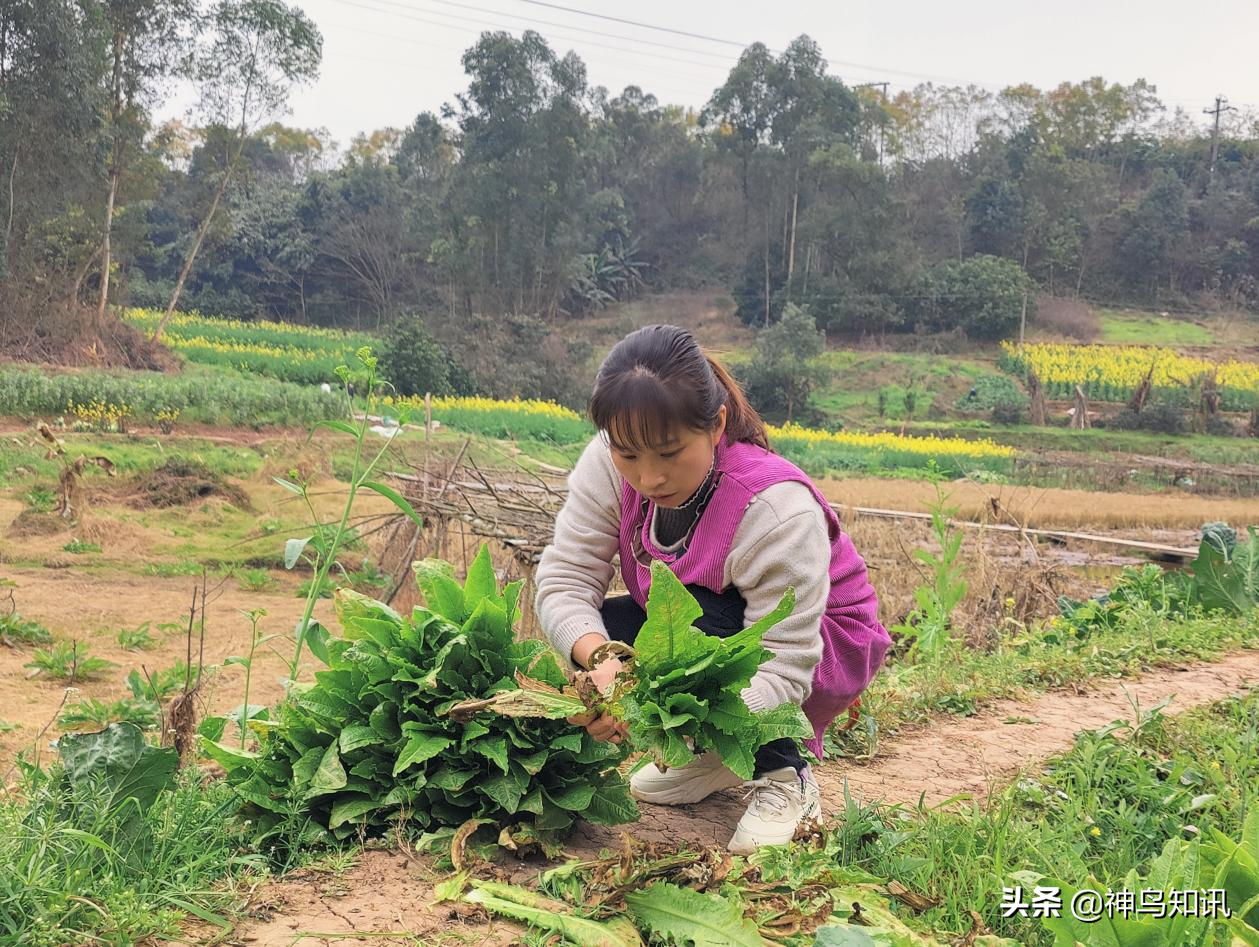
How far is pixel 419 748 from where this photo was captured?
80.4 inches

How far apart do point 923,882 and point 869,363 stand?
29001mm

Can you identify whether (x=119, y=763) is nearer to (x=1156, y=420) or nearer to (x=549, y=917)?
(x=549, y=917)

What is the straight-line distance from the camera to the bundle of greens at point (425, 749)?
2.08 m

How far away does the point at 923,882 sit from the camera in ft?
6.82

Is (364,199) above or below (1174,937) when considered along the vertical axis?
above

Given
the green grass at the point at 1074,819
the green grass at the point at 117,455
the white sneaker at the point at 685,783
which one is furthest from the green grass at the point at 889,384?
the white sneaker at the point at 685,783

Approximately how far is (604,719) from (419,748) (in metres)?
0.37

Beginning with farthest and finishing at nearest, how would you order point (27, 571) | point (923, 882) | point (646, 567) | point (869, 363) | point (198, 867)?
point (869, 363) → point (27, 571) → point (646, 567) → point (923, 882) → point (198, 867)

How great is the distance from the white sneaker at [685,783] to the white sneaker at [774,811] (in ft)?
0.51

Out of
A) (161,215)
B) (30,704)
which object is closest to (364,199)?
(161,215)

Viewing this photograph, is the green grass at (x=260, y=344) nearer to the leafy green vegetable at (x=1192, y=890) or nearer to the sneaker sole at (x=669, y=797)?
the sneaker sole at (x=669, y=797)

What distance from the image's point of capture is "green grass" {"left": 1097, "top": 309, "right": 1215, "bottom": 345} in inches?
1262

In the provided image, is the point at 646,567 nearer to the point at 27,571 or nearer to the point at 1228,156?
the point at 27,571

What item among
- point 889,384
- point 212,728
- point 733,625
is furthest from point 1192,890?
point 889,384
